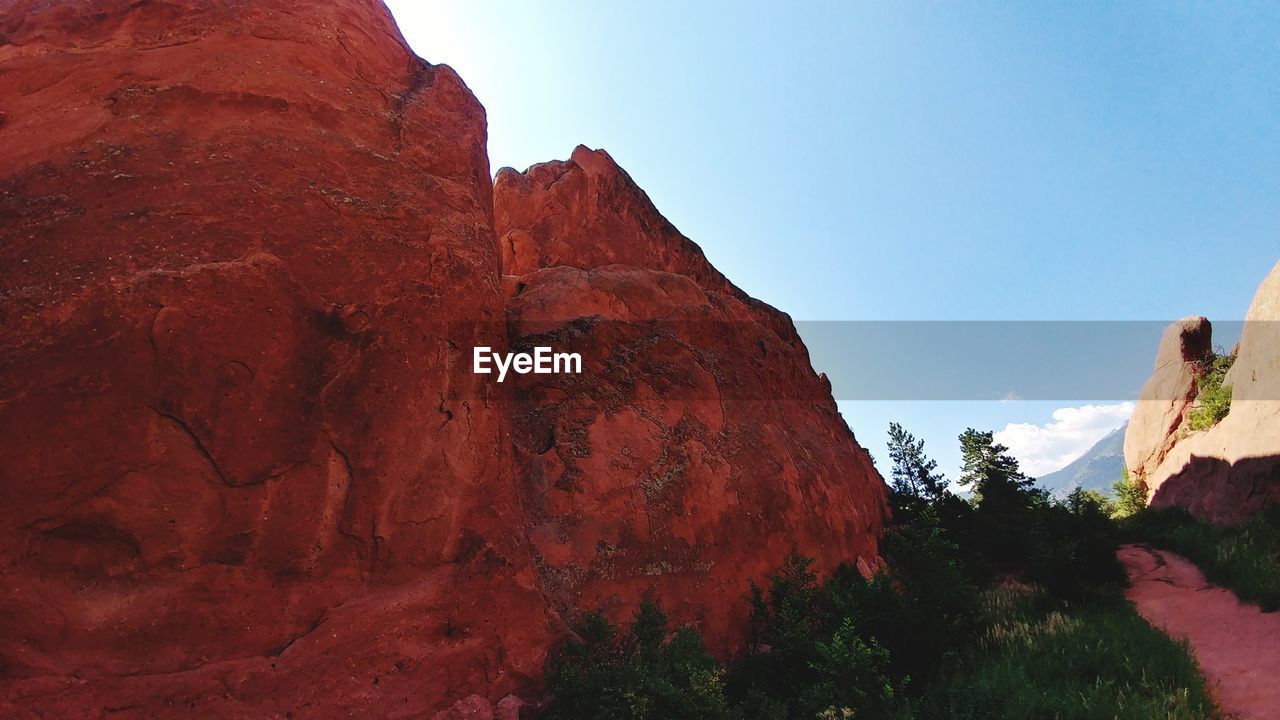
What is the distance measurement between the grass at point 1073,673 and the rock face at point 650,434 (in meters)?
2.85

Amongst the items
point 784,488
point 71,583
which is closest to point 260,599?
point 71,583

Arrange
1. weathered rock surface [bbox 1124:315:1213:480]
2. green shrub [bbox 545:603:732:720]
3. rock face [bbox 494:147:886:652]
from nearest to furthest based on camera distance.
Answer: green shrub [bbox 545:603:732:720]
rock face [bbox 494:147:886:652]
weathered rock surface [bbox 1124:315:1213:480]

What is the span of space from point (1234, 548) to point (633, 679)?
1452cm

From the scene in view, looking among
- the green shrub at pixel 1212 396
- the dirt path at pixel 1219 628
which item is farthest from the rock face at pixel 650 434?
the green shrub at pixel 1212 396

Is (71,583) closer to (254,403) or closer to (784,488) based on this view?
(254,403)

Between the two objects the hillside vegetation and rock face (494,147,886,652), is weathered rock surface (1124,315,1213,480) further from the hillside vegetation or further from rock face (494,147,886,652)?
rock face (494,147,886,652)

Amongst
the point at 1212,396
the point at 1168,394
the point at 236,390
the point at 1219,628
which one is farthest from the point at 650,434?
the point at 1168,394

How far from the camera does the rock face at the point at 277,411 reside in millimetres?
5008

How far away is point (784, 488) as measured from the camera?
11016 millimetres

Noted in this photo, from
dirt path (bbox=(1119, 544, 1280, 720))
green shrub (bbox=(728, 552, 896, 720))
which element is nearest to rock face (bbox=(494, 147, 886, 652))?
green shrub (bbox=(728, 552, 896, 720))

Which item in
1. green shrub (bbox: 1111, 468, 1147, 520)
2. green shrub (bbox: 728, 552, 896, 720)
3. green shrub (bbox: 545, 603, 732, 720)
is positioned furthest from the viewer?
green shrub (bbox: 1111, 468, 1147, 520)

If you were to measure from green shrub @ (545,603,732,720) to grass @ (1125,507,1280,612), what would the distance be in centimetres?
1099

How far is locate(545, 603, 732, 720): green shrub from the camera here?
5906 mm

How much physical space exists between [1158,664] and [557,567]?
340 inches
